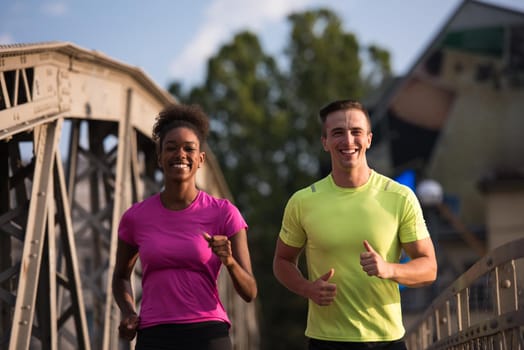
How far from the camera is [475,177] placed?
101 feet

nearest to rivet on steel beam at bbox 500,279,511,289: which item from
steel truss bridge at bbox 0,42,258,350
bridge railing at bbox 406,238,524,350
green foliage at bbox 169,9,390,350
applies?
bridge railing at bbox 406,238,524,350

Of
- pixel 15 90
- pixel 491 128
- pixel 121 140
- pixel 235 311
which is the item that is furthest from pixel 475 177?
pixel 15 90

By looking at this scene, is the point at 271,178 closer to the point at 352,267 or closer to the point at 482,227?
the point at 482,227

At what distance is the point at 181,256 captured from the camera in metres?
4.95

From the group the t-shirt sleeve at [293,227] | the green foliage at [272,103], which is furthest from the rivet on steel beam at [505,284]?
the green foliage at [272,103]

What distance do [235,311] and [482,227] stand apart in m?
8.97

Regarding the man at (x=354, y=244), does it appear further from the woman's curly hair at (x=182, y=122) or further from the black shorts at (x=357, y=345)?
the woman's curly hair at (x=182, y=122)

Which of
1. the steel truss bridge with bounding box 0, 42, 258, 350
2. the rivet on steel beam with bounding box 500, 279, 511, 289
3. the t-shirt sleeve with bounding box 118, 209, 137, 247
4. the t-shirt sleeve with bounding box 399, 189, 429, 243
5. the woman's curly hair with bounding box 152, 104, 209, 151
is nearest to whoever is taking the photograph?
the t-shirt sleeve with bounding box 399, 189, 429, 243

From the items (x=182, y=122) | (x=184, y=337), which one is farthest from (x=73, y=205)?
(x=184, y=337)

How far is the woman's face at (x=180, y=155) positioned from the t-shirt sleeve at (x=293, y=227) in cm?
50

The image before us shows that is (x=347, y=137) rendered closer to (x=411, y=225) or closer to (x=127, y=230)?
(x=411, y=225)

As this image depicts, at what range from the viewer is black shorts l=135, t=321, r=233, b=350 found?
4887 mm

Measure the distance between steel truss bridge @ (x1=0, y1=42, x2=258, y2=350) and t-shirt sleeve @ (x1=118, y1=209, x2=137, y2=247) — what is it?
2.59 metres

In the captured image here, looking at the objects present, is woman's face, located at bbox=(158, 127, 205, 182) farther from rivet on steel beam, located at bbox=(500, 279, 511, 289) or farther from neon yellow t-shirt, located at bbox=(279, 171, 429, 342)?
rivet on steel beam, located at bbox=(500, 279, 511, 289)
